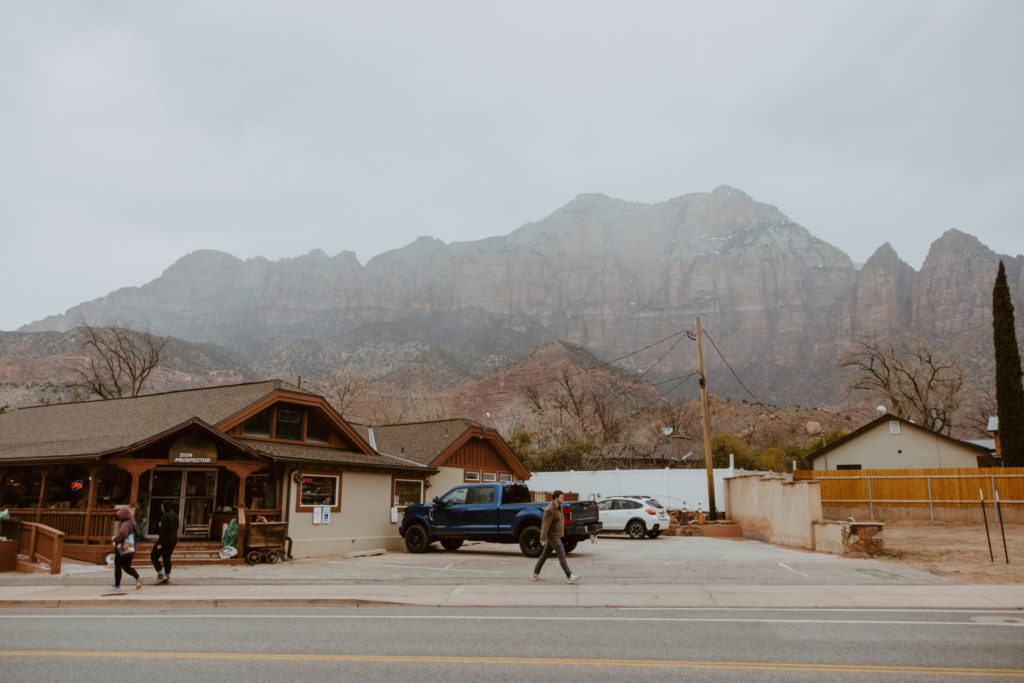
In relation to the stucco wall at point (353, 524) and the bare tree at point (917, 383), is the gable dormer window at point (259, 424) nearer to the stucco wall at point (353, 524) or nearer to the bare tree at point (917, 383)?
the stucco wall at point (353, 524)

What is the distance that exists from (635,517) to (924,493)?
459 inches

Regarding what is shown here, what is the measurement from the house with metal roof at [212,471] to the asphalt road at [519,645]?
862 cm

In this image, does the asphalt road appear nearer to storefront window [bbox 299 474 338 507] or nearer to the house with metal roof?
the house with metal roof

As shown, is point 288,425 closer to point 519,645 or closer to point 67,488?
point 67,488

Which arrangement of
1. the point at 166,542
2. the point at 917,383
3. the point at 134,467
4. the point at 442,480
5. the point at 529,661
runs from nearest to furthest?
the point at 529,661 < the point at 166,542 < the point at 134,467 < the point at 442,480 < the point at 917,383

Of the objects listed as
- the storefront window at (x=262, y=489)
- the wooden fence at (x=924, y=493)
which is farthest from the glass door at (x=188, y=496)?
the wooden fence at (x=924, y=493)

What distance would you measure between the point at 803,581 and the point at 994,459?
30061 mm

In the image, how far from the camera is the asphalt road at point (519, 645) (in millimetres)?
7305

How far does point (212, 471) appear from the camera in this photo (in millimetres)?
22000

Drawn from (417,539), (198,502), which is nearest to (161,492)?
(198,502)

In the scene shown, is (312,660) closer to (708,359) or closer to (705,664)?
(705,664)

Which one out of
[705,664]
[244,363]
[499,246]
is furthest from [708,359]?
[705,664]

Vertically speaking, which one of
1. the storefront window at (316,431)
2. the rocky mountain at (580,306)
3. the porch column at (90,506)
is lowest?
the porch column at (90,506)

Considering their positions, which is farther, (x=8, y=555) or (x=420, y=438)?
(x=420, y=438)
